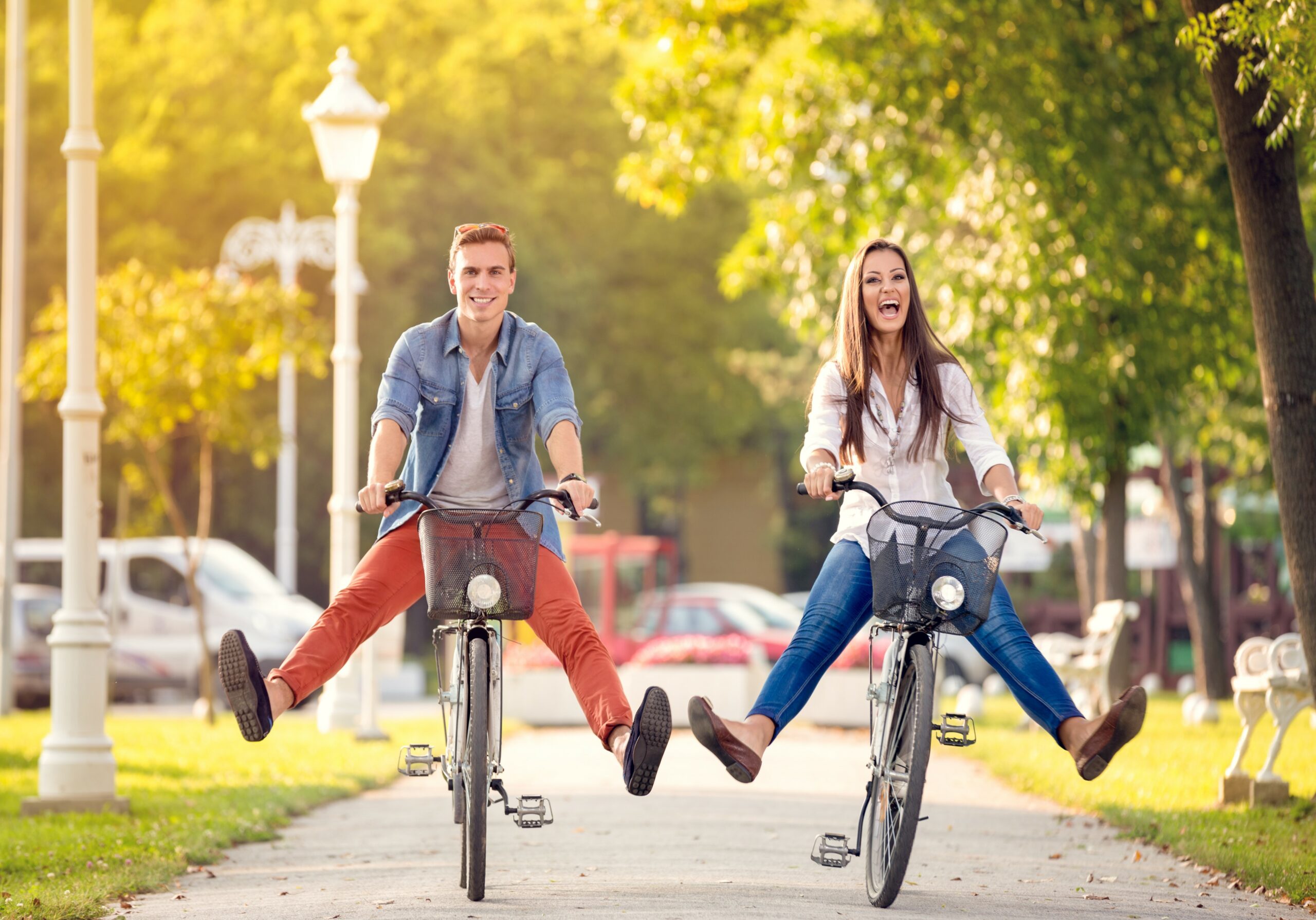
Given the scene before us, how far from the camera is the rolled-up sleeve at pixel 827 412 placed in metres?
5.86

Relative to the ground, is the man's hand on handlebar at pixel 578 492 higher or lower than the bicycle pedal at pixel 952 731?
higher

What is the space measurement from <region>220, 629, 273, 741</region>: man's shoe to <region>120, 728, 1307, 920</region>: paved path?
2.06 feet

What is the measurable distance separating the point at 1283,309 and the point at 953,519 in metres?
3.43

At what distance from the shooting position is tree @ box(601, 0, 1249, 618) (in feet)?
40.6

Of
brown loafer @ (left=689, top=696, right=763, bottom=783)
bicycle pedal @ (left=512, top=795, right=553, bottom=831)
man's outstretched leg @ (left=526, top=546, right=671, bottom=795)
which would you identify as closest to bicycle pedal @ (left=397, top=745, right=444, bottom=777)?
bicycle pedal @ (left=512, top=795, right=553, bottom=831)

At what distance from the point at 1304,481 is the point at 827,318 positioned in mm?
7679

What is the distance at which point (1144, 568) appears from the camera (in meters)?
28.2

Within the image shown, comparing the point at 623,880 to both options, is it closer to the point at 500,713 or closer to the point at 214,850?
the point at 500,713

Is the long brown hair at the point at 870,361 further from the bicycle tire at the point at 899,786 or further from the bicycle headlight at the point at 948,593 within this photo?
the bicycle tire at the point at 899,786

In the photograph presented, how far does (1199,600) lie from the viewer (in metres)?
19.9

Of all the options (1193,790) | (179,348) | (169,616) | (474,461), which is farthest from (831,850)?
(169,616)

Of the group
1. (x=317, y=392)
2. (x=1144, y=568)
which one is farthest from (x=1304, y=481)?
(x=317, y=392)

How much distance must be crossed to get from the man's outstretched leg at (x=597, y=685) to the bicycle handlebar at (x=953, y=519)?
807mm

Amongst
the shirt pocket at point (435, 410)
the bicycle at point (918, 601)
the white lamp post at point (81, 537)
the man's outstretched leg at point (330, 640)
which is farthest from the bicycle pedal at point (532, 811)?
the white lamp post at point (81, 537)
